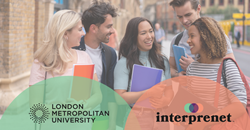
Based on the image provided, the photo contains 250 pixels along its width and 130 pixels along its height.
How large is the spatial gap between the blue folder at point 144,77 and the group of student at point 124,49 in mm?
77

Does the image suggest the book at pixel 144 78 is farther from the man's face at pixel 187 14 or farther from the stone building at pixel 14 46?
the stone building at pixel 14 46

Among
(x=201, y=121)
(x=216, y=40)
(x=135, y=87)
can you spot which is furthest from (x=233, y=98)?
(x=135, y=87)

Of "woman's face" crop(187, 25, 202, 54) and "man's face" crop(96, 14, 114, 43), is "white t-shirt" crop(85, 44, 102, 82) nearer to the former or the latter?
"man's face" crop(96, 14, 114, 43)

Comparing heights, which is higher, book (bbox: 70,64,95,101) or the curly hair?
the curly hair

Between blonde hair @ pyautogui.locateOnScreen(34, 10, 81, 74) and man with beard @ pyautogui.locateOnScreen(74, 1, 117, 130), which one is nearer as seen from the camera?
blonde hair @ pyautogui.locateOnScreen(34, 10, 81, 74)

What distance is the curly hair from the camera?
78.7 inches

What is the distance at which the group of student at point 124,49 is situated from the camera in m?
1.97

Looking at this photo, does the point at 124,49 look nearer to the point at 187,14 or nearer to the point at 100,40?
the point at 100,40

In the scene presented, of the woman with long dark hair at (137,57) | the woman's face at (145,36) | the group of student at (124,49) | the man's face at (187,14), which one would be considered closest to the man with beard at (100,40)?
the group of student at (124,49)

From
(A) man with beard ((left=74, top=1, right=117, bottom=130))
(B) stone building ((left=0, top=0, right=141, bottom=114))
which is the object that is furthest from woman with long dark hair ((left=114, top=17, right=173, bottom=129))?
(B) stone building ((left=0, top=0, right=141, bottom=114))

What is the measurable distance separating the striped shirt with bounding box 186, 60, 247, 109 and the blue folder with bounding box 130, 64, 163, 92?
0.27 meters

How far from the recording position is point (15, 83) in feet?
17.4

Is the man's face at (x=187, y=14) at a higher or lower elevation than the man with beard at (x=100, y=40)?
higher

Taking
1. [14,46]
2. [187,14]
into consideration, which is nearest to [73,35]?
[187,14]
